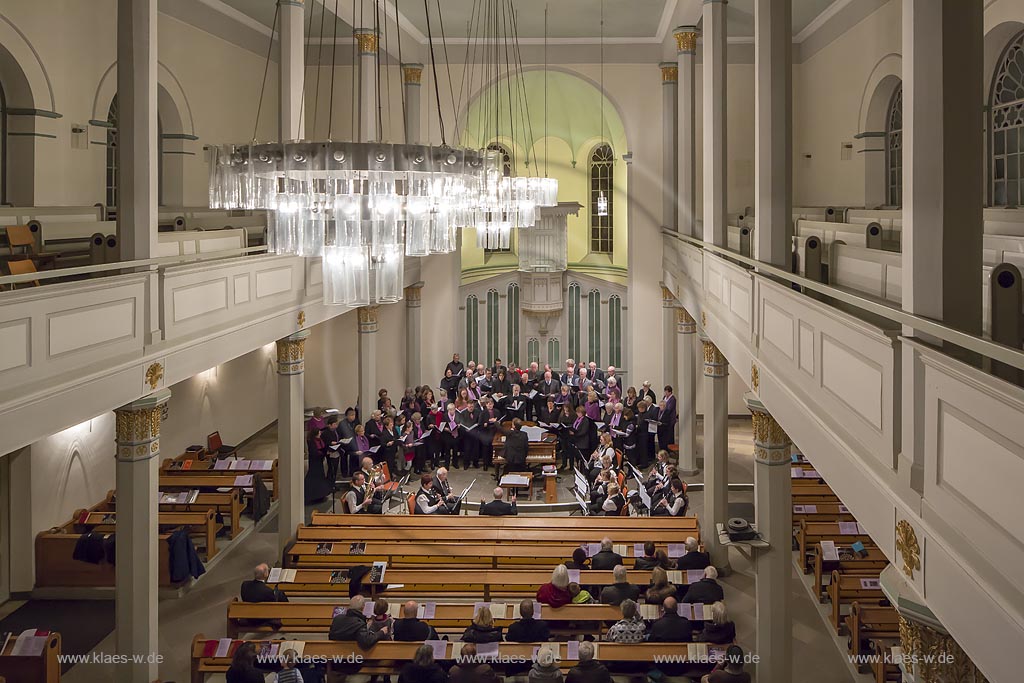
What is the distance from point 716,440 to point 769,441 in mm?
3673

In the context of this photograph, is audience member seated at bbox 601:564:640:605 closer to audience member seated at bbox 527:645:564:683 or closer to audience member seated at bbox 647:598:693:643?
audience member seated at bbox 647:598:693:643

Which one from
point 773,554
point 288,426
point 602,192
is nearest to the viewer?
point 773,554

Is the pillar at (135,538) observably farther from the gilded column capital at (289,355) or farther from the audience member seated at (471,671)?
the gilded column capital at (289,355)

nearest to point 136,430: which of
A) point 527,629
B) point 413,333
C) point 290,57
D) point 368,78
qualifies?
point 527,629

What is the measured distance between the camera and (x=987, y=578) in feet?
11.6

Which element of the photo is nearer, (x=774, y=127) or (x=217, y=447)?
(x=774, y=127)

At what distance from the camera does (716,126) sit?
12.4 m

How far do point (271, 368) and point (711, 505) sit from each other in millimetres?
13164

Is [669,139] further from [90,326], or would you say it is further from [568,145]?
[90,326]

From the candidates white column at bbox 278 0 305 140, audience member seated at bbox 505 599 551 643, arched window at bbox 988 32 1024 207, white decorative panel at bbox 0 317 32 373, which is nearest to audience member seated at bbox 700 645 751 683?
audience member seated at bbox 505 599 551 643

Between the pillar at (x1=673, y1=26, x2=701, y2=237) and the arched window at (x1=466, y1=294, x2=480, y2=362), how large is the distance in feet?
26.3

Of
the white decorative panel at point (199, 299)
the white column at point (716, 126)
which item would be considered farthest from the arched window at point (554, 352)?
the white decorative panel at point (199, 299)

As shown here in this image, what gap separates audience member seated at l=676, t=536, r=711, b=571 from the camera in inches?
464

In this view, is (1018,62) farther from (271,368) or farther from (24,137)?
(271,368)
